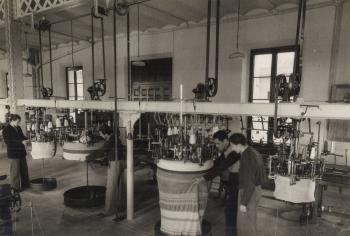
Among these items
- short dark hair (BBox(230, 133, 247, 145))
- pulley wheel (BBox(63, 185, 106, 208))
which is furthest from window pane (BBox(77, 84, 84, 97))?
short dark hair (BBox(230, 133, 247, 145))

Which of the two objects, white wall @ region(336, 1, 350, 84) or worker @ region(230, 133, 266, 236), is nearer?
worker @ region(230, 133, 266, 236)

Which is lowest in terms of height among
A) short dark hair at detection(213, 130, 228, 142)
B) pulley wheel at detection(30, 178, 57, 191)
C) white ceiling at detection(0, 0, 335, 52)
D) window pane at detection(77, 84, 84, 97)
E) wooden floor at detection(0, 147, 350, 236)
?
wooden floor at detection(0, 147, 350, 236)

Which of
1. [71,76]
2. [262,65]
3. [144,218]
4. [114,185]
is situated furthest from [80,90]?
[144,218]

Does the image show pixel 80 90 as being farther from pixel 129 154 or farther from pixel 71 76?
pixel 129 154

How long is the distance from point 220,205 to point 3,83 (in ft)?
45.5

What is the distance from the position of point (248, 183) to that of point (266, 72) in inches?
190

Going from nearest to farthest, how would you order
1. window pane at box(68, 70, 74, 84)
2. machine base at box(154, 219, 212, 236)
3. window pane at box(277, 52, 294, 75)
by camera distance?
machine base at box(154, 219, 212, 236) → window pane at box(277, 52, 294, 75) → window pane at box(68, 70, 74, 84)

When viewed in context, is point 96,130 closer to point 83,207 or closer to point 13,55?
point 83,207

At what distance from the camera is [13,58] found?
21.1ft

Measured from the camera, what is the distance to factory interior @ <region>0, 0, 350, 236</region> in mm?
3246

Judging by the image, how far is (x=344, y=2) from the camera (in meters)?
5.85

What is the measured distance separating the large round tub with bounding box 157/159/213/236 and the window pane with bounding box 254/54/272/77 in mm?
4646

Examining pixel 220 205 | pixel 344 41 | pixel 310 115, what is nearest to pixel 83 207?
pixel 220 205

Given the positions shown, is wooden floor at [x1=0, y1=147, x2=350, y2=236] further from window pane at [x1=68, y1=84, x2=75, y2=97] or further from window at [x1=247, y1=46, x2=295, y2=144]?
window pane at [x1=68, y1=84, x2=75, y2=97]
